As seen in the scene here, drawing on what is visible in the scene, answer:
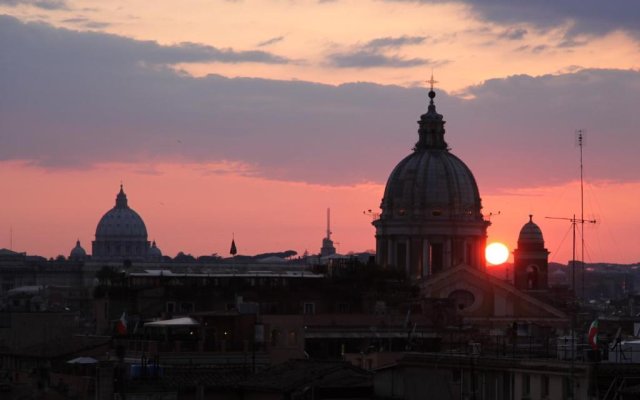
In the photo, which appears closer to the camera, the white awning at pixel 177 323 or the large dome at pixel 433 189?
the white awning at pixel 177 323

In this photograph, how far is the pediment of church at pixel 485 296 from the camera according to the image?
13062cm

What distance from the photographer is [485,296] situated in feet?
440

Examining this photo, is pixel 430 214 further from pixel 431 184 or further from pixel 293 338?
pixel 293 338

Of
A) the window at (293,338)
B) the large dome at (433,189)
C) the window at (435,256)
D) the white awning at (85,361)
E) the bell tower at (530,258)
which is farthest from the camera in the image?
the large dome at (433,189)

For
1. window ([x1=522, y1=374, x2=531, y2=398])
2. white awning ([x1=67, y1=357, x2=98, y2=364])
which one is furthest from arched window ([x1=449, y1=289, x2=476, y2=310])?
window ([x1=522, y1=374, x2=531, y2=398])

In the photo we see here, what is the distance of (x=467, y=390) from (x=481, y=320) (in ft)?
249

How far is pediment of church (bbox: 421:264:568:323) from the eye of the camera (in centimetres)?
13062

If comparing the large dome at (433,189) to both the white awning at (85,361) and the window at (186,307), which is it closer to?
the window at (186,307)

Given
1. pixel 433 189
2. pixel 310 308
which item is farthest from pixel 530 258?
pixel 310 308

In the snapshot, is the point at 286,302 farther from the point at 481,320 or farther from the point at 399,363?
the point at 399,363

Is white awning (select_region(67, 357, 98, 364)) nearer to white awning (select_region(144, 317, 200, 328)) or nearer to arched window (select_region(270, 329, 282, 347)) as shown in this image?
white awning (select_region(144, 317, 200, 328))

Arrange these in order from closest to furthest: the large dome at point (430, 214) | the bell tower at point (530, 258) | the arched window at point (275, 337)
→ 1. the arched window at point (275, 337)
2. the bell tower at point (530, 258)
3. the large dome at point (430, 214)

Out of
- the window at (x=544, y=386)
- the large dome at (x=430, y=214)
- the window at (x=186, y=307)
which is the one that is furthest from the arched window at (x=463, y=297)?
the window at (x=544, y=386)

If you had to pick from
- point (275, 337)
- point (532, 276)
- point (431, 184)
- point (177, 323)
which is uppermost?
point (431, 184)
